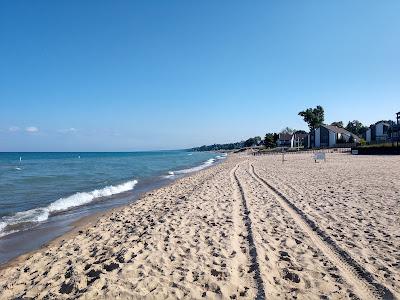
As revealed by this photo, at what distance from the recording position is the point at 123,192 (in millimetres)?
21625

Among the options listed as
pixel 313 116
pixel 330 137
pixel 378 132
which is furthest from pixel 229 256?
pixel 313 116

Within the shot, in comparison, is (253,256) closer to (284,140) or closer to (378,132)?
(378,132)

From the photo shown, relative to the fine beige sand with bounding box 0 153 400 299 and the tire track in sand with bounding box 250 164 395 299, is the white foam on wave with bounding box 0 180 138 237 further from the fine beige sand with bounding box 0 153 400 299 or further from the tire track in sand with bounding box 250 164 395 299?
the tire track in sand with bounding box 250 164 395 299

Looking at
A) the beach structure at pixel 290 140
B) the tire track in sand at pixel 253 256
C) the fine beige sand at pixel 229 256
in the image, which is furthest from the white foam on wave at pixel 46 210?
the beach structure at pixel 290 140

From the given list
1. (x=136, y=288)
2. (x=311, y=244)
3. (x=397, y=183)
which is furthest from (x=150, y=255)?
(x=397, y=183)

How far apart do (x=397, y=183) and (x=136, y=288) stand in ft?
45.4

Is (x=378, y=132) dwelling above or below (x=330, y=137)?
above

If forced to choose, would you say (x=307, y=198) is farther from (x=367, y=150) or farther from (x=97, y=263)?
(x=367, y=150)

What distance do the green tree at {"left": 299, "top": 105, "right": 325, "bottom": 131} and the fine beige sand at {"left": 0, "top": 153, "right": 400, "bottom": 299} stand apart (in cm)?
10758

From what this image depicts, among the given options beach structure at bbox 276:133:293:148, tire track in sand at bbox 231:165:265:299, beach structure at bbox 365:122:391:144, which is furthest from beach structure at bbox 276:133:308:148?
tire track in sand at bbox 231:165:265:299

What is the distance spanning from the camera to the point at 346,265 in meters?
5.88

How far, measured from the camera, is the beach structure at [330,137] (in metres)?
85.7

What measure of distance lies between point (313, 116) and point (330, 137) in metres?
29.2

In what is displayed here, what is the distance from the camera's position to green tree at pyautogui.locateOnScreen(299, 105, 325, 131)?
114m
